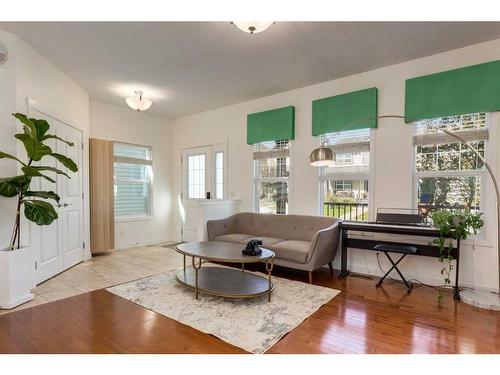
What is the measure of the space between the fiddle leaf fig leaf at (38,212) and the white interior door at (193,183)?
127 inches

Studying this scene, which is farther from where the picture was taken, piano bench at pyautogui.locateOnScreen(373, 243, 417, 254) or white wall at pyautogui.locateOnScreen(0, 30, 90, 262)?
piano bench at pyautogui.locateOnScreen(373, 243, 417, 254)

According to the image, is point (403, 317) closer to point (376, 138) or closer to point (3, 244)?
point (376, 138)

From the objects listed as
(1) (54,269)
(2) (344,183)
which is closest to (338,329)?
(2) (344,183)

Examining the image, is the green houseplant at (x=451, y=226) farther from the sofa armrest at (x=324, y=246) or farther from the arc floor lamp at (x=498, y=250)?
the sofa armrest at (x=324, y=246)

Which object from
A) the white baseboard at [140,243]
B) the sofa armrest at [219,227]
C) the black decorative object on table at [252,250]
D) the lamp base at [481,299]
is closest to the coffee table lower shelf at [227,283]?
the black decorative object on table at [252,250]

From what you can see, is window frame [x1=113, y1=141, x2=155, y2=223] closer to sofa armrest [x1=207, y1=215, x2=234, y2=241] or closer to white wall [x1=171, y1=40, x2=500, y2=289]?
white wall [x1=171, y1=40, x2=500, y2=289]

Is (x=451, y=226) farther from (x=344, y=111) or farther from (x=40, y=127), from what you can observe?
(x=40, y=127)

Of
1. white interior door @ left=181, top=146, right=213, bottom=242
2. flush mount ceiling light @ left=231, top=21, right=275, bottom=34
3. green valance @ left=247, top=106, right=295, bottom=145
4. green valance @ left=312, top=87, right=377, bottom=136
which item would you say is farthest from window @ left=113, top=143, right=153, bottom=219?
flush mount ceiling light @ left=231, top=21, right=275, bottom=34

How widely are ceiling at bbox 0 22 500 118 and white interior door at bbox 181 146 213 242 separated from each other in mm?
1820

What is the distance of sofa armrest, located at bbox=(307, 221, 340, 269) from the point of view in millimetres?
3447

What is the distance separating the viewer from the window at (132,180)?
565cm

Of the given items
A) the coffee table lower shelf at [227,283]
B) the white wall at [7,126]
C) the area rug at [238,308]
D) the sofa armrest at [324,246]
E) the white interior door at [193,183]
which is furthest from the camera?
the white interior door at [193,183]

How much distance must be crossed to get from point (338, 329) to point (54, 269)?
374 cm

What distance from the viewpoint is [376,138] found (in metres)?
3.89
